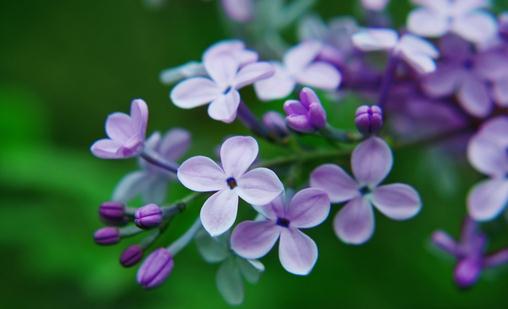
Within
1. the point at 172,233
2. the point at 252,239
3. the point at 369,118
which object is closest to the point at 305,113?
the point at 369,118

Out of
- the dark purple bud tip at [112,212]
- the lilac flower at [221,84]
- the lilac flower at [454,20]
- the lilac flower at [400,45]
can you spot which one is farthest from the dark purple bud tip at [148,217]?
the lilac flower at [454,20]

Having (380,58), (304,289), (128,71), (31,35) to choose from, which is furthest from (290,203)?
(31,35)

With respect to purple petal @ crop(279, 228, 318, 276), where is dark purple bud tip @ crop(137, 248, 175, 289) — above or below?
above

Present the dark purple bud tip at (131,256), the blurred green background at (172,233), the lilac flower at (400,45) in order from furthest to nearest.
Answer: the blurred green background at (172,233) < the lilac flower at (400,45) < the dark purple bud tip at (131,256)

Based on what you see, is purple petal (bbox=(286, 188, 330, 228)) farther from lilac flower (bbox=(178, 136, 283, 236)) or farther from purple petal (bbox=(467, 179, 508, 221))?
purple petal (bbox=(467, 179, 508, 221))

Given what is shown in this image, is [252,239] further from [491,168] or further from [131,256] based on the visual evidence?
[491,168]

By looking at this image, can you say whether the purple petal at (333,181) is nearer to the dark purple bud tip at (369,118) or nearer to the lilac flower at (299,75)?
the dark purple bud tip at (369,118)

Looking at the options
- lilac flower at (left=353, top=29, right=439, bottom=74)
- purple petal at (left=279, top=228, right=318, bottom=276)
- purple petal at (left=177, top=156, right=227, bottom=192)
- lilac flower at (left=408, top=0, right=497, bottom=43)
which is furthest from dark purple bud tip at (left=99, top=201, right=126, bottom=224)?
lilac flower at (left=408, top=0, right=497, bottom=43)
